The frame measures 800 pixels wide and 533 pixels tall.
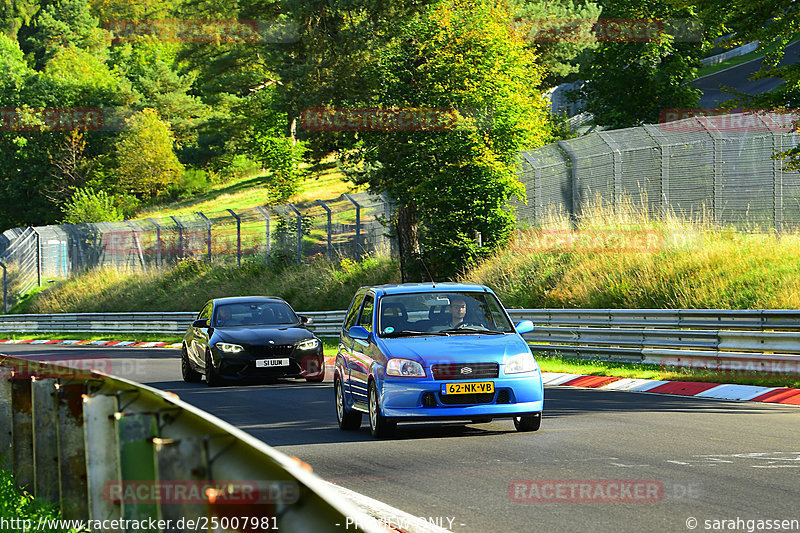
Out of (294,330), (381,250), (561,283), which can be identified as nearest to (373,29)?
(381,250)

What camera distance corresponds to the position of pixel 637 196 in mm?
29156

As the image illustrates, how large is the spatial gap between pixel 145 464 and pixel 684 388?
500 inches

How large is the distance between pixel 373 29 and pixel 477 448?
26.9 meters

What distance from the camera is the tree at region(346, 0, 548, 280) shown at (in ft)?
96.4

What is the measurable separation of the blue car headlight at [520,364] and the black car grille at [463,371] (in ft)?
0.67

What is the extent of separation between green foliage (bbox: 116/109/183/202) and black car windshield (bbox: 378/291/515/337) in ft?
283

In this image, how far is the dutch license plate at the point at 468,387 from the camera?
11148mm

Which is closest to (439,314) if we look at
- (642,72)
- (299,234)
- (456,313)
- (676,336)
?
(456,313)

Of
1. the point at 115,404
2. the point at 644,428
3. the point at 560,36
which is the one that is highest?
the point at 560,36

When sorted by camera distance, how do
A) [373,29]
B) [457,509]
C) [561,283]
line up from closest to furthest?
[457,509]
[561,283]
[373,29]

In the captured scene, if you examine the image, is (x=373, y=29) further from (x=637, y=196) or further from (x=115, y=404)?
(x=115, y=404)

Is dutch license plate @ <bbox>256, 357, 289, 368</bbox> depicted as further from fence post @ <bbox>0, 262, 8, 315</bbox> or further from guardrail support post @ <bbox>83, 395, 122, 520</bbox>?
fence post @ <bbox>0, 262, 8, 315</bbox>

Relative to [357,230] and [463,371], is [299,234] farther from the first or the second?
[463,371]

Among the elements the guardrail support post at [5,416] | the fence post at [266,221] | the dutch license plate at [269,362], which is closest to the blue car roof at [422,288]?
the guardrail support post at [5,416]
